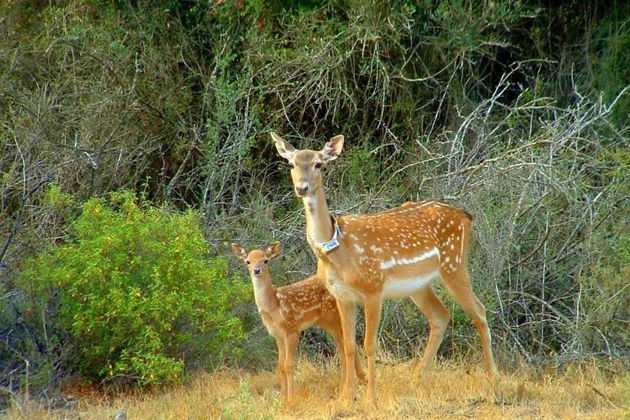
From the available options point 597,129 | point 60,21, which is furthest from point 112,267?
point 597,129

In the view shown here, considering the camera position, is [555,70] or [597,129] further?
[555,70]

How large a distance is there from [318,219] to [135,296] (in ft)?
6.08

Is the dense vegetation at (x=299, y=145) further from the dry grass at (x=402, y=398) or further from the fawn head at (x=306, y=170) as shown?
the fawn head at (x=306, y=170)

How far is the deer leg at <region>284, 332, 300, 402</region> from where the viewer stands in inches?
392

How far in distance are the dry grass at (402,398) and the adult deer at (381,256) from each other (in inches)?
10.8

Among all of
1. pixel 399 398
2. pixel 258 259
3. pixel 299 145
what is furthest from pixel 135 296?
pixel 299 145

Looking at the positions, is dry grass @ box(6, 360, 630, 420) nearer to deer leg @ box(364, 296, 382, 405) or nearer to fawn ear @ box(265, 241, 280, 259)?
deer leg @ box(364, 296, 382, 405)

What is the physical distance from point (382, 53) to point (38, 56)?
419cm

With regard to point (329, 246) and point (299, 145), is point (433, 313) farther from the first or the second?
point (299, 145)

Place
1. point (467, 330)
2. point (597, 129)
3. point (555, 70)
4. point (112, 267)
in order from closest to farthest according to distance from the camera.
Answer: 1. point (112, 267)
2. point (467, 330)
3. point (597, 129)
4. point (555, 70)

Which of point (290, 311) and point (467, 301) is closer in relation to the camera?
point (290, 311)

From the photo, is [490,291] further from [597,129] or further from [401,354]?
[597,129]

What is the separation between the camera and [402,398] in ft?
32.2

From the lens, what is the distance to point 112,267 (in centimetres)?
1076
